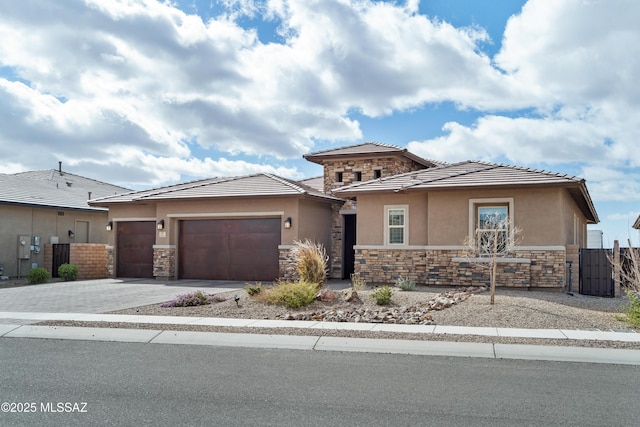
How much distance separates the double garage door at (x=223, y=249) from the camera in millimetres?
22703

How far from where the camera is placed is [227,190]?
23469 millimetres

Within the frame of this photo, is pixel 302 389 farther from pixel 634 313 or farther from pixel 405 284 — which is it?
pixel 405 284

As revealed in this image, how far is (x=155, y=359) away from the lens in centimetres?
913

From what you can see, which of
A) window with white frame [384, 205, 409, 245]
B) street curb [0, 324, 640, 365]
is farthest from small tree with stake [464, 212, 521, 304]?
street curb [0, 324, 640, 365]

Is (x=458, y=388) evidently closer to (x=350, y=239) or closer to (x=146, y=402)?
(x=146, y=402)

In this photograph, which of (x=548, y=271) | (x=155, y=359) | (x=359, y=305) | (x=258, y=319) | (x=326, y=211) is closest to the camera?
(x=155, y=359)

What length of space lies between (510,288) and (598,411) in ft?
39.5

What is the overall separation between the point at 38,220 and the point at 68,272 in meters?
4.43

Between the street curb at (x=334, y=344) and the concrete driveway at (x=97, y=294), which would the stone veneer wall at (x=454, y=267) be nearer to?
the concrete driveway at (x=97, y=294)

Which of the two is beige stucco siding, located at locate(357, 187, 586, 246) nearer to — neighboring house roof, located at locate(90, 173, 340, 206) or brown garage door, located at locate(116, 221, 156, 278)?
neighboring house roof, located at locate(90, 173, 340, 206)

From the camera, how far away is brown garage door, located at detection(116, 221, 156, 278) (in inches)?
1003

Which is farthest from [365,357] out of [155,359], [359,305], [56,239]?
[56,239]

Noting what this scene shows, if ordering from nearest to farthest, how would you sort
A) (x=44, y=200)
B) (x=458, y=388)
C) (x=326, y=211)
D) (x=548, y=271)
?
1. (x=458, y=388)
2. (x=548, y=271)
3. (x=326, y=211)
4. (x=44, y=200)

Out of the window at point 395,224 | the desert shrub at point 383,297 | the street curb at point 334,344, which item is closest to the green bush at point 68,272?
the street curb at point 334,344
